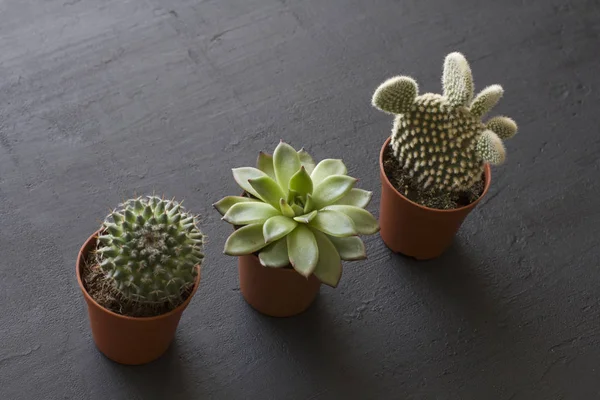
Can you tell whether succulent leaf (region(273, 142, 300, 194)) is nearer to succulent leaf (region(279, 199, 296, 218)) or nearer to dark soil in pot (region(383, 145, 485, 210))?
succulent leaf (region(279, 199, 296, 218))

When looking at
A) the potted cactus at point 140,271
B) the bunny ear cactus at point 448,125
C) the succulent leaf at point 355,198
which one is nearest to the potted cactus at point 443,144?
the bunny ear cactus at point 448,125

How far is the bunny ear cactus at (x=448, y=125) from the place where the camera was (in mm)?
1836

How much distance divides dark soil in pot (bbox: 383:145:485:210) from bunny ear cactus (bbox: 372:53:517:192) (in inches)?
2.2

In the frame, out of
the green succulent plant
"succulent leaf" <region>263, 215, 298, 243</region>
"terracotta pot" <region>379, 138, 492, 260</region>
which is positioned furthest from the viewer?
"terracotta pot" <region>379, 138, 492, 260</region>

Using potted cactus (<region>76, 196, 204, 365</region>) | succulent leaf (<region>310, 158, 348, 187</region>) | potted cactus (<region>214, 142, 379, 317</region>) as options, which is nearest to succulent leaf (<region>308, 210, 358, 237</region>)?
potted cactus (<region>214, 142, 379, 317</region>)

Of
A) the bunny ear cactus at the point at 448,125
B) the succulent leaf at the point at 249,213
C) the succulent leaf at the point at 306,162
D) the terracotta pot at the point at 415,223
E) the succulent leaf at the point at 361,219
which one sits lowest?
the terracotta pot at the point at 415,223

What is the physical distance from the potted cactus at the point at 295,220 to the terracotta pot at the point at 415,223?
18cm

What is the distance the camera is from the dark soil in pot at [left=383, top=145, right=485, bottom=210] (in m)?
1.93

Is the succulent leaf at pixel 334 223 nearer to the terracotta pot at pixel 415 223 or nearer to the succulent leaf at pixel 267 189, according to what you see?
the succulent leaf at pixel 267 189

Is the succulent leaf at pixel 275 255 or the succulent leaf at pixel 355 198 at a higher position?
the succulent leaf at pixel 355 198

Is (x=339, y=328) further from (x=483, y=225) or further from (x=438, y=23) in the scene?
(x=438, y=23)

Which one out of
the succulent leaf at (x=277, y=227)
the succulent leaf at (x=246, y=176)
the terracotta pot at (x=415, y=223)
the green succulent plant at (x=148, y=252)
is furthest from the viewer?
the terracotta pot at (x=415, y=223)

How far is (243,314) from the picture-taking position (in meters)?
1.95

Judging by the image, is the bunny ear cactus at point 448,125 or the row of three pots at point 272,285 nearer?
the row of three pots at point 272,285
